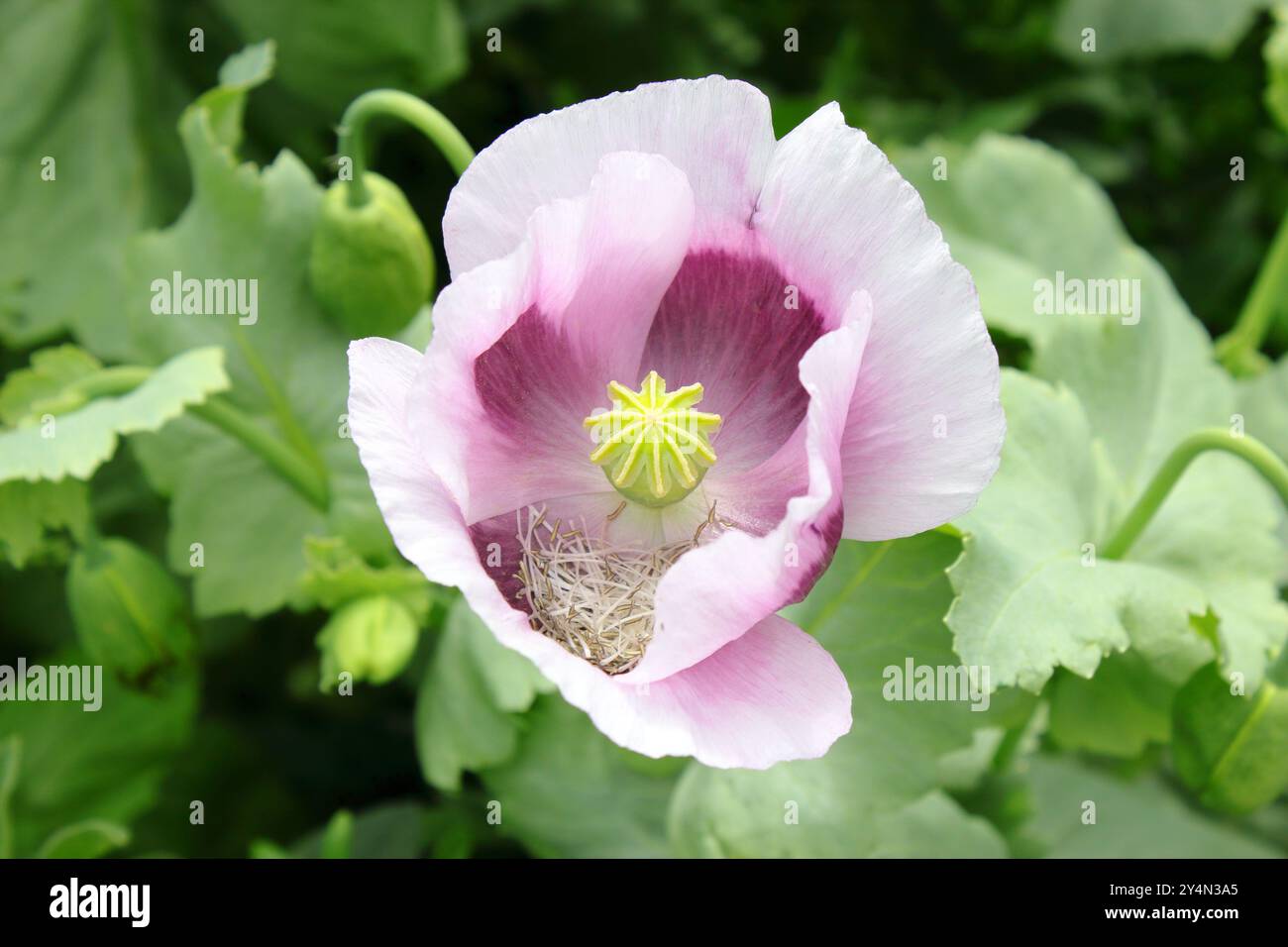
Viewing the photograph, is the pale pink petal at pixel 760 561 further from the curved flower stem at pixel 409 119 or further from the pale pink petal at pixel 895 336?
the curved flower stem at pixel 409 119

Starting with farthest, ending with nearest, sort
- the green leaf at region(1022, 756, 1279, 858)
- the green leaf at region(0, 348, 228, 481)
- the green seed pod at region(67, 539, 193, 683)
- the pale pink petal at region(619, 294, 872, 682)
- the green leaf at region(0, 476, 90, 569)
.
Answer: the green leaf at region(1022, 756, 1279, 858) < the green seed pod at region(67, 539, 193, 683) < the green leaf at region(0, 476, 90, 569) < the green leaf at region(0, 348, 228, 481) < the pale pink petal at region(619, 294, 872, 682)

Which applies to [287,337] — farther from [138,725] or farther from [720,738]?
[720,738]

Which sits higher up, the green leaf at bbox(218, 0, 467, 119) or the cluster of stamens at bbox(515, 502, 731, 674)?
the green leaf at bbox(218, 0, 467, 119)

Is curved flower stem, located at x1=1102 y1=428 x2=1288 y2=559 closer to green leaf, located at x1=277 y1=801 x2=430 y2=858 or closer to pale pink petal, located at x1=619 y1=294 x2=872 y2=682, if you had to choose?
pale pink petal, located at x1=619 y1=294 x2=872 y2=682

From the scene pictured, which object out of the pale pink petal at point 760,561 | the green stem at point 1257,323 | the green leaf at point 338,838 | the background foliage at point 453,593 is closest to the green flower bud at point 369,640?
the background foliage at point 453,593

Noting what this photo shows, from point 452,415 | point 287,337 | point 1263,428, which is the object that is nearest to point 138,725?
point 287,337

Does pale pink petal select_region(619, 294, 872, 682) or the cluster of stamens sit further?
the cluster of stamens

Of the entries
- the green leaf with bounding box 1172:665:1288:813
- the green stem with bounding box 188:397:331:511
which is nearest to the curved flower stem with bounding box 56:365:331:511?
the green stem with bounding box 188:397:331:511
